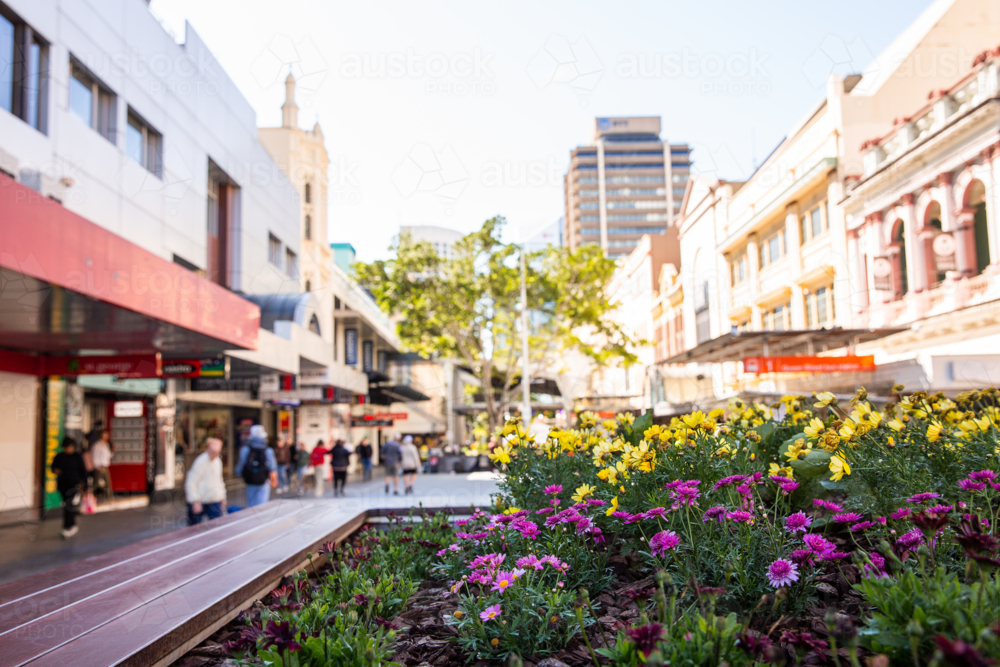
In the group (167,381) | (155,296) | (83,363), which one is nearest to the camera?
(155,296)

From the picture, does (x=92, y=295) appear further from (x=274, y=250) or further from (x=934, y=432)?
(x=274, y=250)

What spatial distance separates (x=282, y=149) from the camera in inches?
1278

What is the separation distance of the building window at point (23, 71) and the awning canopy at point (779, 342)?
1434cm

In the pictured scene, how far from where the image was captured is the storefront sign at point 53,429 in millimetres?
15406

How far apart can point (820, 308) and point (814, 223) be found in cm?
289

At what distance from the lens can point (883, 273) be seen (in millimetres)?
20500

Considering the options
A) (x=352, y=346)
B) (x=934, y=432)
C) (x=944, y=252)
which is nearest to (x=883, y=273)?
(x=944, y=252)

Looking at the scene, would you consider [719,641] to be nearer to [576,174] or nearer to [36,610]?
[36,610]

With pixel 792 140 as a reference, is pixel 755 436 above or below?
below

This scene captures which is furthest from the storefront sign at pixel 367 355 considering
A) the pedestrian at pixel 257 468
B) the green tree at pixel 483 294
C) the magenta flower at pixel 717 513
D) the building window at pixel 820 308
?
the magenta flower at pixel 717 513

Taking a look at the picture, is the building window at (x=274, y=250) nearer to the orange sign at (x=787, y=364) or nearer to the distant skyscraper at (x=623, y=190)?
the orange sign at (x=787, y=364)

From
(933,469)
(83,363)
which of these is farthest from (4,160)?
(933,469)

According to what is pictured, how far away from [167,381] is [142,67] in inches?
313

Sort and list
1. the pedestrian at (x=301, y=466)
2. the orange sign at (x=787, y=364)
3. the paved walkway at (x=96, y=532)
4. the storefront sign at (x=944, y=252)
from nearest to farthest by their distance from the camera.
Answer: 1. the paved walkway at (x=96, y=532)
2. the orange sign at (x=787, y=364)
3. the storefront sign at (x=944, y=252)
4. the pedestrian at (x=301, y=466)
